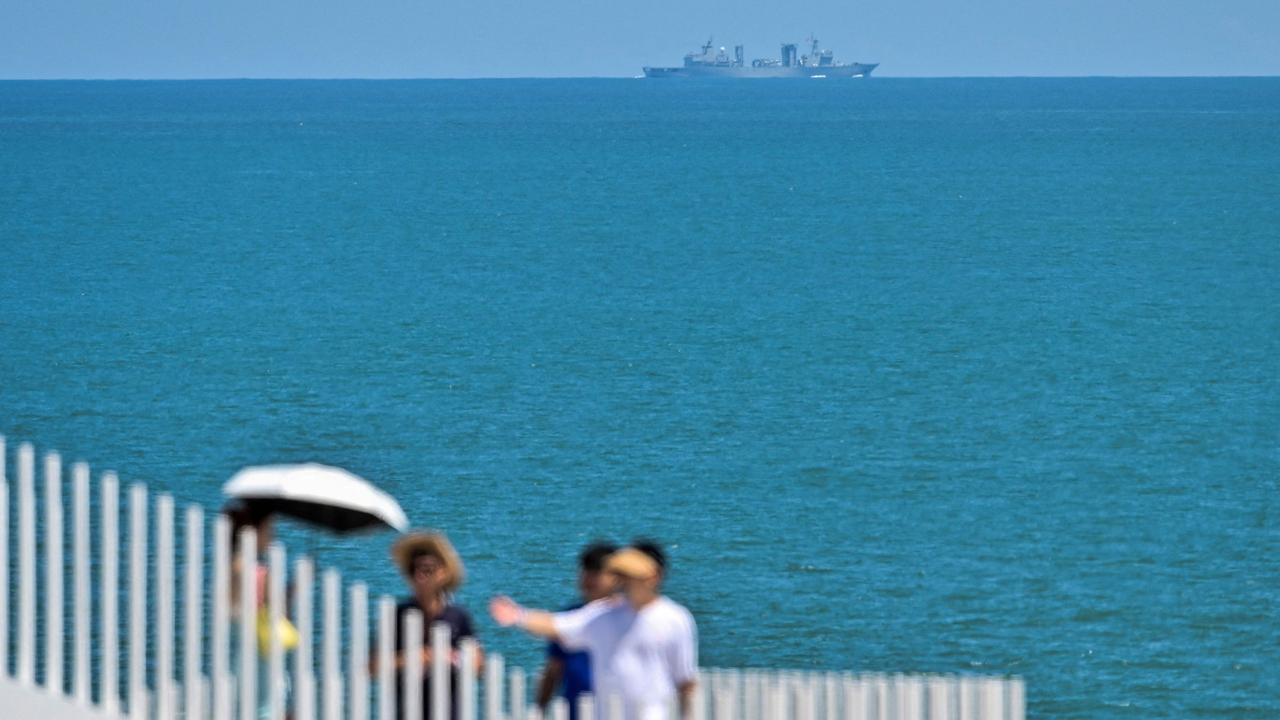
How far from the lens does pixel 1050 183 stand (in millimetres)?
141875

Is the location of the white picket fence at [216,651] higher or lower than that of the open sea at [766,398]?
higher

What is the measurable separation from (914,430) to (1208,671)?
65.7ft

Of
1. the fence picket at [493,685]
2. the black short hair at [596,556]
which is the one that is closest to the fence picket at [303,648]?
the fence picket at [493,685]

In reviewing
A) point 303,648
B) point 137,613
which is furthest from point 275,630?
point 137,613

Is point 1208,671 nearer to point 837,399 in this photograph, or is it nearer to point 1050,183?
point 837,399

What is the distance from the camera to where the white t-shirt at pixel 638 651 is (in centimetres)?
946

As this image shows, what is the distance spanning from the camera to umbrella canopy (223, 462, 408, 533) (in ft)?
Answer: 33.8

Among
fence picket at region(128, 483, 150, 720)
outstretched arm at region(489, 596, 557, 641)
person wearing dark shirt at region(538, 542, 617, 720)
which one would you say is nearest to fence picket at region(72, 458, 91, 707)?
fence picket at region(128, 483, 150, 720)

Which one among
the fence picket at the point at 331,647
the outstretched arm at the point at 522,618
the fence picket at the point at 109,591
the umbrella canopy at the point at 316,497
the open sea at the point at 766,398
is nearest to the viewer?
the fence picket at the point at 331,647

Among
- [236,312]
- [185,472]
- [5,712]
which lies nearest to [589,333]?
[236,312]

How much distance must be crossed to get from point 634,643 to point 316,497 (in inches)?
70.4

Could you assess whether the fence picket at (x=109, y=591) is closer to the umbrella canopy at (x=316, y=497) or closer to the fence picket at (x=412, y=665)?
the umbrella canopy at (x=316, y=497)

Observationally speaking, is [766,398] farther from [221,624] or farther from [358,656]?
[358,656]

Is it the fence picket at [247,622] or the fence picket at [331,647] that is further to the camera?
the fence picket at [247,622]
